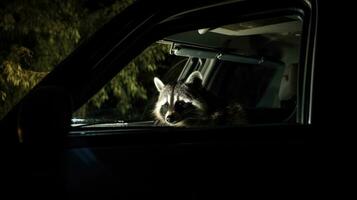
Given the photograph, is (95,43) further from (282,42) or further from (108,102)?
(108,102)

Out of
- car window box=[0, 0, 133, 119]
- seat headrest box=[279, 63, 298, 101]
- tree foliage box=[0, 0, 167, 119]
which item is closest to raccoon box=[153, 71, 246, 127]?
seat headrest box=[279, 63, 298, 101]

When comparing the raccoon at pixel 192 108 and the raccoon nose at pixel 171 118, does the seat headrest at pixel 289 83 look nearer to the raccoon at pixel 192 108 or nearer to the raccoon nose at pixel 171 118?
the raccoon at pixel 192 108

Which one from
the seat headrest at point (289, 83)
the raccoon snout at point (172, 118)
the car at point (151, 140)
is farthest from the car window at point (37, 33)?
the car at point (151, 140)

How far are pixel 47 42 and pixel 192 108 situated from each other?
5905mm

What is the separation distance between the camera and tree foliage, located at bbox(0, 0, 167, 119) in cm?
828

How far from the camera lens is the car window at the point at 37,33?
841 cm

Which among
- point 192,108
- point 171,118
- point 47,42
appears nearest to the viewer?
point 171,118

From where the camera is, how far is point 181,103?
3760mm

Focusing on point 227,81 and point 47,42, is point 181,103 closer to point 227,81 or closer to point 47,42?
point 227,81

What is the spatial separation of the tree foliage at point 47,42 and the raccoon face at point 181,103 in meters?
4.06

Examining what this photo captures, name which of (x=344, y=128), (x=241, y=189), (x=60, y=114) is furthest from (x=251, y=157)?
(x=60, y=114)

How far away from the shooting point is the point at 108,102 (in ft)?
30.8

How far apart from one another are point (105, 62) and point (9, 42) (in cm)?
763

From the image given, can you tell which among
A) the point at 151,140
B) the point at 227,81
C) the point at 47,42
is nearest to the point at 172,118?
the point at 227,81
